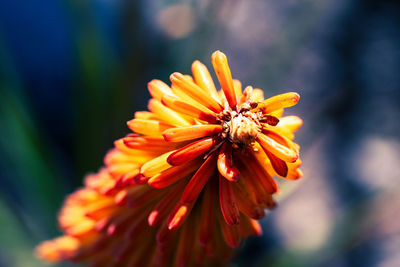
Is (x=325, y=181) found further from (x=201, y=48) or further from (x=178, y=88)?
(x=178, y=88)

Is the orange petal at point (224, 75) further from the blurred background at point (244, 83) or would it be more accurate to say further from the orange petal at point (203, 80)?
the blurred background at point (244, 83)

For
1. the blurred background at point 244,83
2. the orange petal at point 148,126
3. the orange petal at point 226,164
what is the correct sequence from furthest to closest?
the blurred background at point 244,83 → the orange petal at point 148,126 → the orange petal at point 226,164

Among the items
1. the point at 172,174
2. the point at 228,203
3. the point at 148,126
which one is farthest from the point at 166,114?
the point at 228,203

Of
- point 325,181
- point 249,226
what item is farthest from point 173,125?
point 325,181

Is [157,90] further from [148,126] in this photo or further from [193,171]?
[193,171]

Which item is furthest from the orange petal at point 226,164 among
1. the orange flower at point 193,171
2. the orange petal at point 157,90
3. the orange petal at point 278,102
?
the orange petal at point 157,90

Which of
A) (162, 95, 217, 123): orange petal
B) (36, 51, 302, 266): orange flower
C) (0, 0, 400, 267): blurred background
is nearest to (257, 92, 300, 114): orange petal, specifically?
(36, 51, 302, 266): orange flower

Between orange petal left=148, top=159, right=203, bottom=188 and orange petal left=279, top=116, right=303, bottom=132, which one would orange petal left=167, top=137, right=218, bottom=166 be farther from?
orange petal left=279, top=116, right=303, bottom=132
